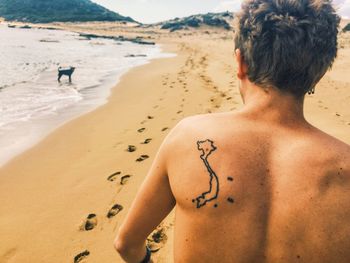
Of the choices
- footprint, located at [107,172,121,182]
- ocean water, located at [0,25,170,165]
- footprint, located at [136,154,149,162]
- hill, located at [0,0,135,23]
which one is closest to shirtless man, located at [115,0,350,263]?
footprint, located at [107,172,121,182]

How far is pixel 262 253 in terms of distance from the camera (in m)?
1.19

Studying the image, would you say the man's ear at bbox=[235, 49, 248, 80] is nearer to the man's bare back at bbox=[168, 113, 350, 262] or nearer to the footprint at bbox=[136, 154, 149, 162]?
the man's bare back at bbox=[168, 113, 350, 262]

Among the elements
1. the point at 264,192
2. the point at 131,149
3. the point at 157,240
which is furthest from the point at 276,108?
the point at 131,149

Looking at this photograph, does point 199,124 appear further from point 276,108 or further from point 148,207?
point 148,207

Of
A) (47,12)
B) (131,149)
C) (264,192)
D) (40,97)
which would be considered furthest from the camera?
(47,12)

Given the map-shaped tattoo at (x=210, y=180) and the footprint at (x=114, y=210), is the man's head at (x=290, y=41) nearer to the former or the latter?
the map-shaped tattoo at (x=210, y=180)

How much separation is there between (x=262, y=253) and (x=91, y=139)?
5314 mm

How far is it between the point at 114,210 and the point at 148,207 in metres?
2.25

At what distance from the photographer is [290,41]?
1221 mm

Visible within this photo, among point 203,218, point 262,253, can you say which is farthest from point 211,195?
point 262,253

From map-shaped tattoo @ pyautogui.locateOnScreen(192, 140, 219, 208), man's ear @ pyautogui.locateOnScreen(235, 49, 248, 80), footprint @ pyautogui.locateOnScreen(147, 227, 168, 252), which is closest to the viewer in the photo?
map-shaped tattoo @ pyautogui.locateOnScreen(192, 140, 219, 208)

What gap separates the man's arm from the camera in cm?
140

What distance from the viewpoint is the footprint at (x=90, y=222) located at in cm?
335

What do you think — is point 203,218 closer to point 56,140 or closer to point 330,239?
point 330,239
